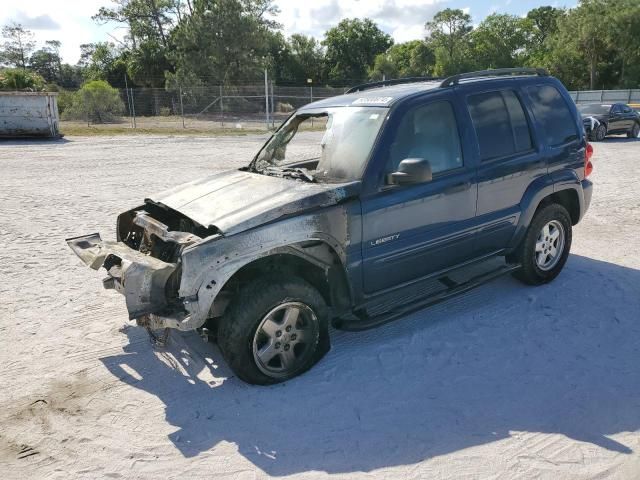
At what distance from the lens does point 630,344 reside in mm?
4281

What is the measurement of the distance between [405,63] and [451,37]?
6841 millimetres

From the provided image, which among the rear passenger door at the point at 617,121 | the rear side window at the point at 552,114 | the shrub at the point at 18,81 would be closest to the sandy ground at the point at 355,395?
the rear side window at the point at 552,114

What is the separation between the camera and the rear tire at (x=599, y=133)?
1919 cm

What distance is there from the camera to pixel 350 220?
3924 millimetres

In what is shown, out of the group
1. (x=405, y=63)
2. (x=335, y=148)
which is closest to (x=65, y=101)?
(x=335, y=148)

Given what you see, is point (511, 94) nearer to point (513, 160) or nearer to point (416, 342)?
point (513, 160)

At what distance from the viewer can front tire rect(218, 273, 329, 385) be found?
3.61m

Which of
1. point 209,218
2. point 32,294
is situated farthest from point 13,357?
point 209,218

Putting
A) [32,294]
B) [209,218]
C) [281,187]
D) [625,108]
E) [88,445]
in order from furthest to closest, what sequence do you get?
[625,108], [32,294], [281,187], [209,218], [88,445]

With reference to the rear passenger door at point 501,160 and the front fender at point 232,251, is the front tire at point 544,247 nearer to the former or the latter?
the rear passenger door at point 501,160

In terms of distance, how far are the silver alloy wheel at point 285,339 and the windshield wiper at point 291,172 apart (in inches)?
41.3

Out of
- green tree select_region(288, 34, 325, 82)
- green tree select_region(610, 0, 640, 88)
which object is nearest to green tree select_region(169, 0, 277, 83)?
green tree select_region(288, 34, 325, 82)

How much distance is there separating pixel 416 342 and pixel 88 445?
249 cm

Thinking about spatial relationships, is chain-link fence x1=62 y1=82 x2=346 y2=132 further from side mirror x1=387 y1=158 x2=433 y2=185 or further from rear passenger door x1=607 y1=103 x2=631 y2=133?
side mirror x1=387 y1=158 x2=433 y2=185
